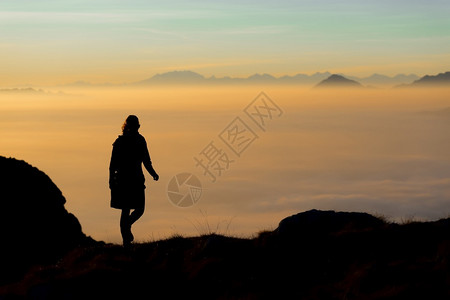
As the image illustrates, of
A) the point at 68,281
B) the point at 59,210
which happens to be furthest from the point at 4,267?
the point at 68,281

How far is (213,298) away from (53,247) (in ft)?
59.0

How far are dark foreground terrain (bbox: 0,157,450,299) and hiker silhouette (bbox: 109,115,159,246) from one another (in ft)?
4.50

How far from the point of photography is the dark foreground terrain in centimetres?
1140

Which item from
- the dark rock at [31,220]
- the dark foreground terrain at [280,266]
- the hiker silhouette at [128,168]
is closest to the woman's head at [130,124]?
the hiker silhouette at [128,168]

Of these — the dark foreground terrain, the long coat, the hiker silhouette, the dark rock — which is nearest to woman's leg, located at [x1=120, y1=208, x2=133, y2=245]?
the hiker silhouette

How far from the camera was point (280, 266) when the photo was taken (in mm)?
13070

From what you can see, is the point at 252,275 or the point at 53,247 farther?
the point at 53,247

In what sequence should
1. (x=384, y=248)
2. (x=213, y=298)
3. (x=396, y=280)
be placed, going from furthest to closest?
(x=384, y=248) → (x=213, y=298) → (x=396, y=280)

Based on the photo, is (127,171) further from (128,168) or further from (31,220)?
(31,220)

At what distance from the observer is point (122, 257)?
1464 cm

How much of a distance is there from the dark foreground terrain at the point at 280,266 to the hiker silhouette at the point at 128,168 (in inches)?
54.0

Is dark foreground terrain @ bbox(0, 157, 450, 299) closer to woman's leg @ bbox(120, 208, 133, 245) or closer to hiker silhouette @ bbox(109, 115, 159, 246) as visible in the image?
woman's leg @ bbox(120, 208, 133, 245)

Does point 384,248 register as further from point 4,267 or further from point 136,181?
point 4,267

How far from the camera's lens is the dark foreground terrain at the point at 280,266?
11398 millimetres
